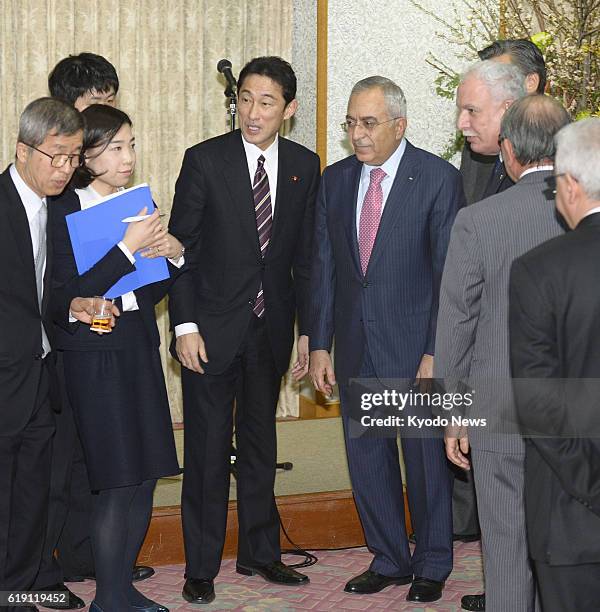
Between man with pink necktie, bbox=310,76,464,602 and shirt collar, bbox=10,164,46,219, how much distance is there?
1126 mm

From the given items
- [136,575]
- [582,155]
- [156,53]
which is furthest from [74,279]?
[156,53]

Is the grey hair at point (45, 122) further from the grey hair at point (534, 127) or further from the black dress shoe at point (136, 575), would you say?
the black dress shoe at point (136, 575)

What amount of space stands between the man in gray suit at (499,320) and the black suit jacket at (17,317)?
1211 mm

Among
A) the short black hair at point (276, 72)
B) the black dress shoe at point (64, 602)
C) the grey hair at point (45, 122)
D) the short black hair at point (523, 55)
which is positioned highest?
the short black hair at point (523, 55)

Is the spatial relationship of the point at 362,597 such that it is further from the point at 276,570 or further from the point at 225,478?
the point at 225,478

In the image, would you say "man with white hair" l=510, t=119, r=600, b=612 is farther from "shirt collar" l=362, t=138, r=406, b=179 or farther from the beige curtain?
the beige curtain

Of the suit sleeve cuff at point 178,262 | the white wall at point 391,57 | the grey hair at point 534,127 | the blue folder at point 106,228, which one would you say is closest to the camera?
the grey hair at point 534,127

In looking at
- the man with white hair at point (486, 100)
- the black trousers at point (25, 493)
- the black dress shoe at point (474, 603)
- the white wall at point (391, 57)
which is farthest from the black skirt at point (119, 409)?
the white wall at point (391, 57)

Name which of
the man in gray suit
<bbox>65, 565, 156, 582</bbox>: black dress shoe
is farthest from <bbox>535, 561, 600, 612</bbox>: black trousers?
<bbox>65, 565, 156, 582</bbox>: black dress shoe

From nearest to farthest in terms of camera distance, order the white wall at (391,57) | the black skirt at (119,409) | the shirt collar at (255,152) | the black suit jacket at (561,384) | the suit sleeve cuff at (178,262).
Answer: the black suit jacket at (561,384), the black skirt at (119,409), the suit sleeve cuff at (178,262), the shirt collar at (255,152), the white wall at (391,57)

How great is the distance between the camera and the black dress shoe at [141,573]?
159 inches

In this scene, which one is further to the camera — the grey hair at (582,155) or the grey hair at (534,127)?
the grey hair at (534,127)

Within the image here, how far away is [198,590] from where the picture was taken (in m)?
3.80

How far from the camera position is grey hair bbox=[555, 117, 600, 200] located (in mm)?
2260
